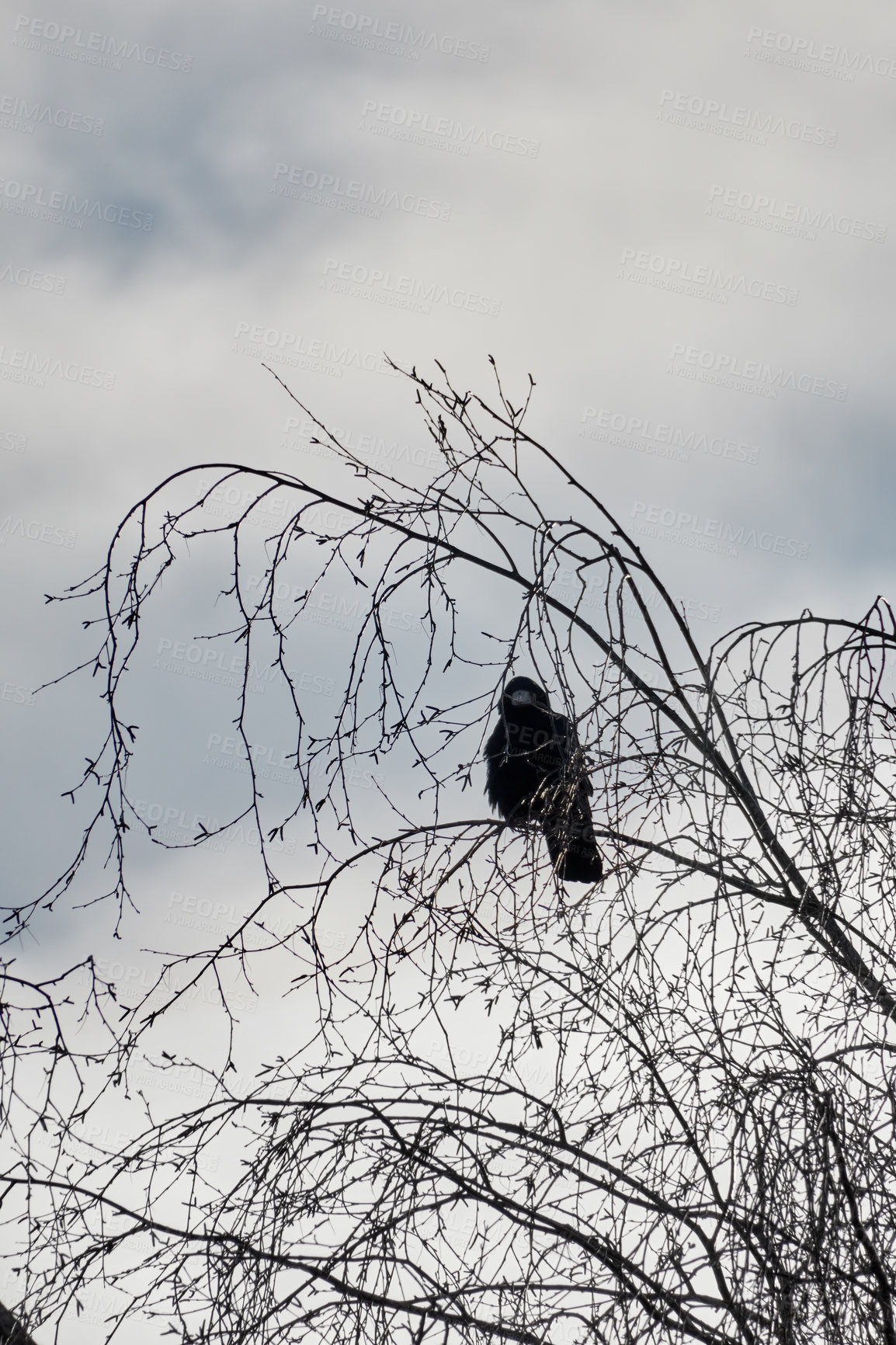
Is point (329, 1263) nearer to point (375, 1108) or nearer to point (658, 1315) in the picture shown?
point (375, 1108)

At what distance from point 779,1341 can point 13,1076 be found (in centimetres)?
199

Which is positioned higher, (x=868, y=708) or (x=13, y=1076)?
(x=868, y=708)

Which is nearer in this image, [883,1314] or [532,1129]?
[883,1314]

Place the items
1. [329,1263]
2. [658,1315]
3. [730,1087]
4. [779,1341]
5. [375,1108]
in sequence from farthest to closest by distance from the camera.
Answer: [375,1108] < [329,1263] < [730,1087] < [658,1315] < [779,1341]

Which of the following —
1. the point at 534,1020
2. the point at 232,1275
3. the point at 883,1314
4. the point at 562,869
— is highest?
the point at 562,869

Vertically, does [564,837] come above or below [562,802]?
below

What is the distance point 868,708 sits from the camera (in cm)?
309

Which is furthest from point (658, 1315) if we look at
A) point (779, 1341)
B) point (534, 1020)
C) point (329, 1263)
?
point (329, 1263)

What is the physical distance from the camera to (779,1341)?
245 cm

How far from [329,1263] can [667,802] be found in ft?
4.88

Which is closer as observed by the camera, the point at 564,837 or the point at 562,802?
the point at 564,837

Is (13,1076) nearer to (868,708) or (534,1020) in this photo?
(534,1020)

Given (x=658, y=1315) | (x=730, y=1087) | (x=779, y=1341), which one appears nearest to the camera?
Answer: (x=779, y=1341)

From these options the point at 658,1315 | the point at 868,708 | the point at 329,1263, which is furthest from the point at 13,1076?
the point at 868,708
